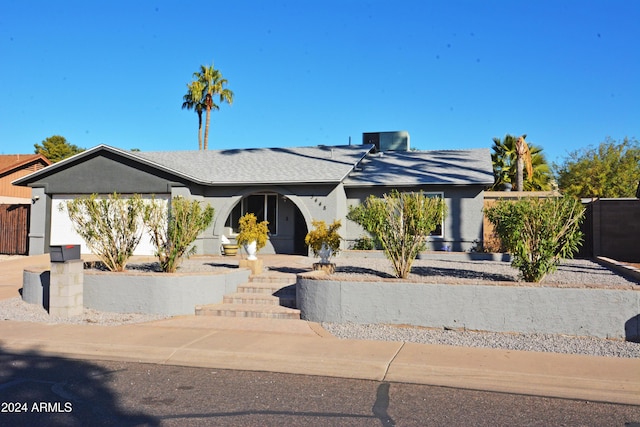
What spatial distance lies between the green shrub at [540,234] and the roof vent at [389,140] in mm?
17424

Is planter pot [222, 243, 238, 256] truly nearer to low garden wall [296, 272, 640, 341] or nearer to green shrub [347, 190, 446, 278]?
green shrub [347, 190, 446, 278]

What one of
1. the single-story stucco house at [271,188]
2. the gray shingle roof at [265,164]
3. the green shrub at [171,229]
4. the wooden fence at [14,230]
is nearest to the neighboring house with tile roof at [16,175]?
the wooden fence at [14,230]

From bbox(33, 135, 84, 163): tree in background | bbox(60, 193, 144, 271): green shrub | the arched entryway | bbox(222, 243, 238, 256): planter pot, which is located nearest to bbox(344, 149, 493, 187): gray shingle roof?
the arched entryway

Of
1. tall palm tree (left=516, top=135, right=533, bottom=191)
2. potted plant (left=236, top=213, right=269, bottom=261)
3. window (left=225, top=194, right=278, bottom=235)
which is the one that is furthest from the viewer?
tall palm tree (left=516, top=135, right=533, bottom=191)

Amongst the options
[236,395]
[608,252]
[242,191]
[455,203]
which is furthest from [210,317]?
[608,252]

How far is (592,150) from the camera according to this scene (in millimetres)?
35344

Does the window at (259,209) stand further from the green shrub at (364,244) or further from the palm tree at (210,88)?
the palm tree at (210,88)

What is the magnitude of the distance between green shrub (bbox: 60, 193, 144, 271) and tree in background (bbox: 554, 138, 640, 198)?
2818cm

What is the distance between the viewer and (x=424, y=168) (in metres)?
20.7

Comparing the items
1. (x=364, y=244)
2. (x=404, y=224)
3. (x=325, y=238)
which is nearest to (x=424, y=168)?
(x=364, y=244)

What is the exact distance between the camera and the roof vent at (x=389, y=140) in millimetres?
26969

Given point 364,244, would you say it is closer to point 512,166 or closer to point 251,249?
point 251,249

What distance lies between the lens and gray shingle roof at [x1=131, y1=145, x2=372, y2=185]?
61.4 feet

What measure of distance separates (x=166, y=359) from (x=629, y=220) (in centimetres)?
1602
